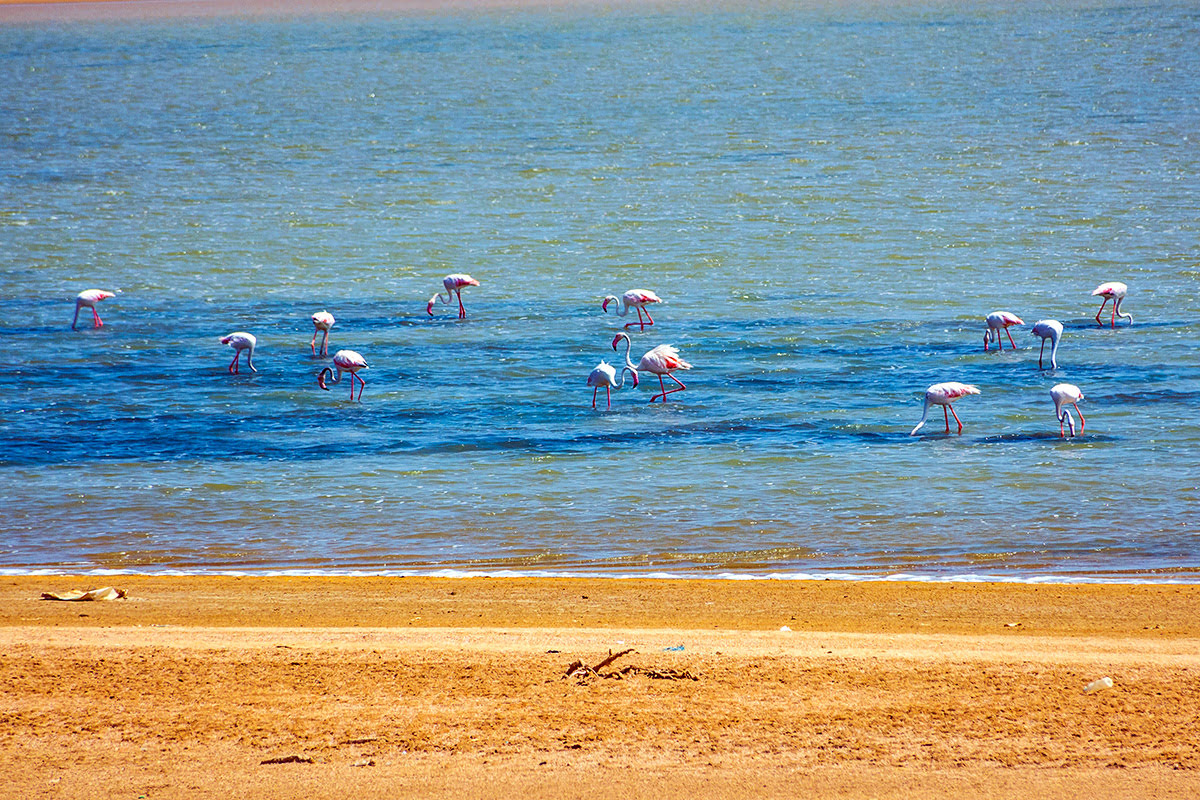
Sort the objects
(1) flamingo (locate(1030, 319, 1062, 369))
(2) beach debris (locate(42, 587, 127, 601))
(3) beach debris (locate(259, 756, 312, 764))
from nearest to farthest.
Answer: (3) beach debris (locate(259, 756, 312, 764)) → (2) beach debris (locate(42, 587, 127, 601)) → (1) flamingo (locate(1030, 319, 1062, 369))

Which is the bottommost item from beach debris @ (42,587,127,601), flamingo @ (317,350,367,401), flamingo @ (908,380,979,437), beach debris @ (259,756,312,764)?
beach debris @ (42,587,127,601)

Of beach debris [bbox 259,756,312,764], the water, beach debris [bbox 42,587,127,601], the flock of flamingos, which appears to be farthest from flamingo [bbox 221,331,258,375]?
beach debris [bbox 259,756,312,764]

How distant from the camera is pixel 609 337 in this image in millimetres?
22250

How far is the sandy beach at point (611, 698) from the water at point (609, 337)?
172 cm

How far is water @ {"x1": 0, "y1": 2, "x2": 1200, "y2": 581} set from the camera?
1254cm

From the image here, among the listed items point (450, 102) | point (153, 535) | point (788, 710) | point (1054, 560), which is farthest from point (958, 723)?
point (450, 102)

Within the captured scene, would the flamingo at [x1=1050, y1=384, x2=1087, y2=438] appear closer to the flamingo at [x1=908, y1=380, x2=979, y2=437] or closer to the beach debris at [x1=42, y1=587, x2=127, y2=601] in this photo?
the flamingo at [x1=908, y1=380, x2=979, y2=437]

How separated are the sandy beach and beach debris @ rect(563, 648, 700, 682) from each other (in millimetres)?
17

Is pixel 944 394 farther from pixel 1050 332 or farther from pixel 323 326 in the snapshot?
pixel 323 326

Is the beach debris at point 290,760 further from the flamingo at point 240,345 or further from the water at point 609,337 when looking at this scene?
the flamingo at point 240,345

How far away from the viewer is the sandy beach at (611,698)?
6574mm

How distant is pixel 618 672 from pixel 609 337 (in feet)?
48.0

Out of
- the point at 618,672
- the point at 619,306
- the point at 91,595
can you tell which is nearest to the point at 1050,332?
the point at 619,306

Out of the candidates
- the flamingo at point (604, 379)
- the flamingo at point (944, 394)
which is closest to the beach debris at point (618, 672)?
the flamingo at point (944, 394)
